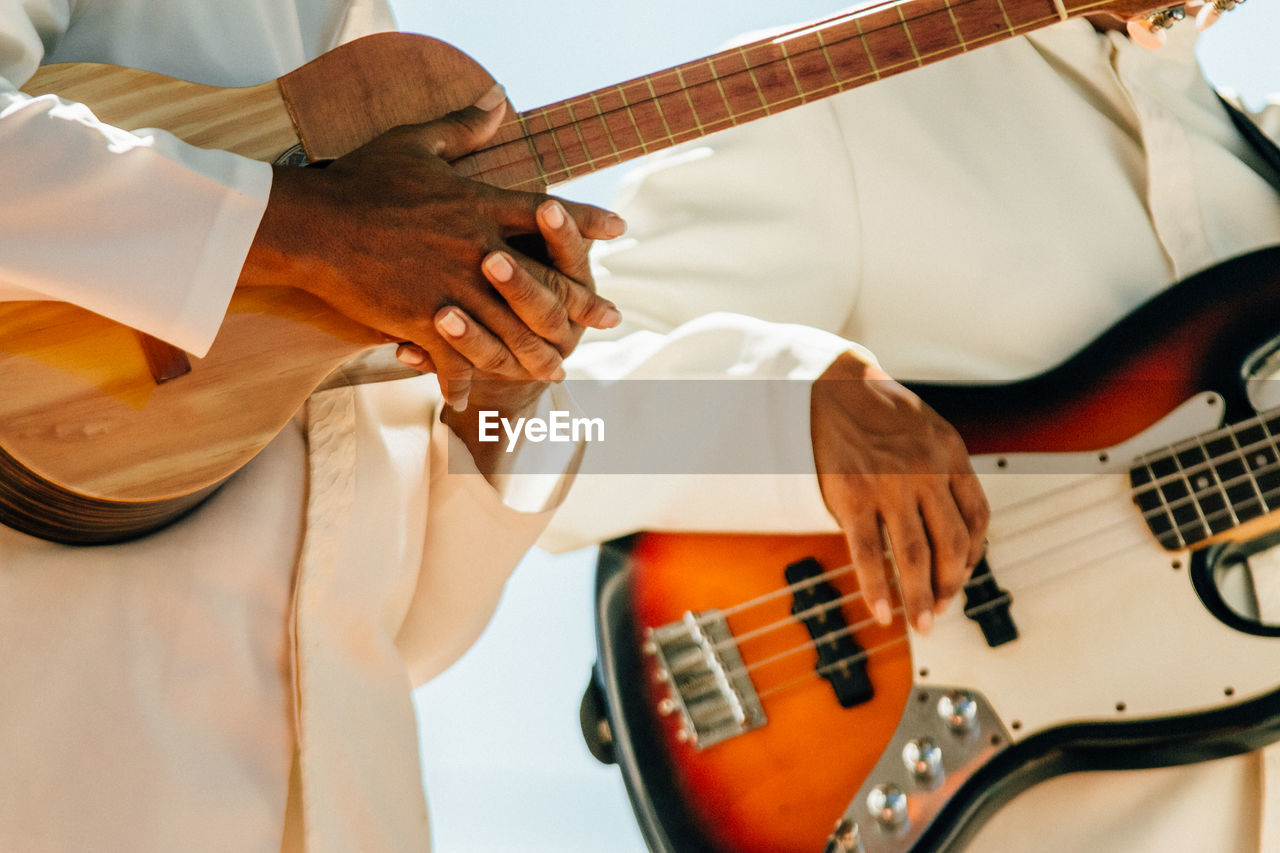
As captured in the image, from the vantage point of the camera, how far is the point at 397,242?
0.63 m

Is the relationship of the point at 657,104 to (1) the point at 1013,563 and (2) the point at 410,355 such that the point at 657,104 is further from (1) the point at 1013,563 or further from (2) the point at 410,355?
(1) the point at 1013,563

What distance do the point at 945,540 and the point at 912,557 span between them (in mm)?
31

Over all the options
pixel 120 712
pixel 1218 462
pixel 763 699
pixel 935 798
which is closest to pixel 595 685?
pixel 763 699

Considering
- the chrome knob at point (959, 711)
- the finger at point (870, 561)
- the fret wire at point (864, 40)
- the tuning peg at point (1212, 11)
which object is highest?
the fret wire at point (864, 40)

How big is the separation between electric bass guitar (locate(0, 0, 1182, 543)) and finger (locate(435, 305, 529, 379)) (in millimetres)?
72

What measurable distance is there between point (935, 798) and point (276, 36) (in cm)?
80

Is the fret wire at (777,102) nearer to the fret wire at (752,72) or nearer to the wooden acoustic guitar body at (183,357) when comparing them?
the fret wire at (752,72)

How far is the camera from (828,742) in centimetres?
96

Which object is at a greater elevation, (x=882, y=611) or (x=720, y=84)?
(x=720, y=84)

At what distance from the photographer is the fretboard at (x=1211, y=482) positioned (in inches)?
36.7

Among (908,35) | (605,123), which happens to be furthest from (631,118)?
(908,35)

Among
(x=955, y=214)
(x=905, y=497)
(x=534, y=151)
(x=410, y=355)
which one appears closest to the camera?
(x=410, y=355)

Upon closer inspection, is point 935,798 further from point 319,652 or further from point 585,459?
Answer: point 319,652

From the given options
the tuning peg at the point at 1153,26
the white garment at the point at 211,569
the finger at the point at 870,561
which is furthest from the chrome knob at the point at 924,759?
the tuning peg at the point at 1153,26
